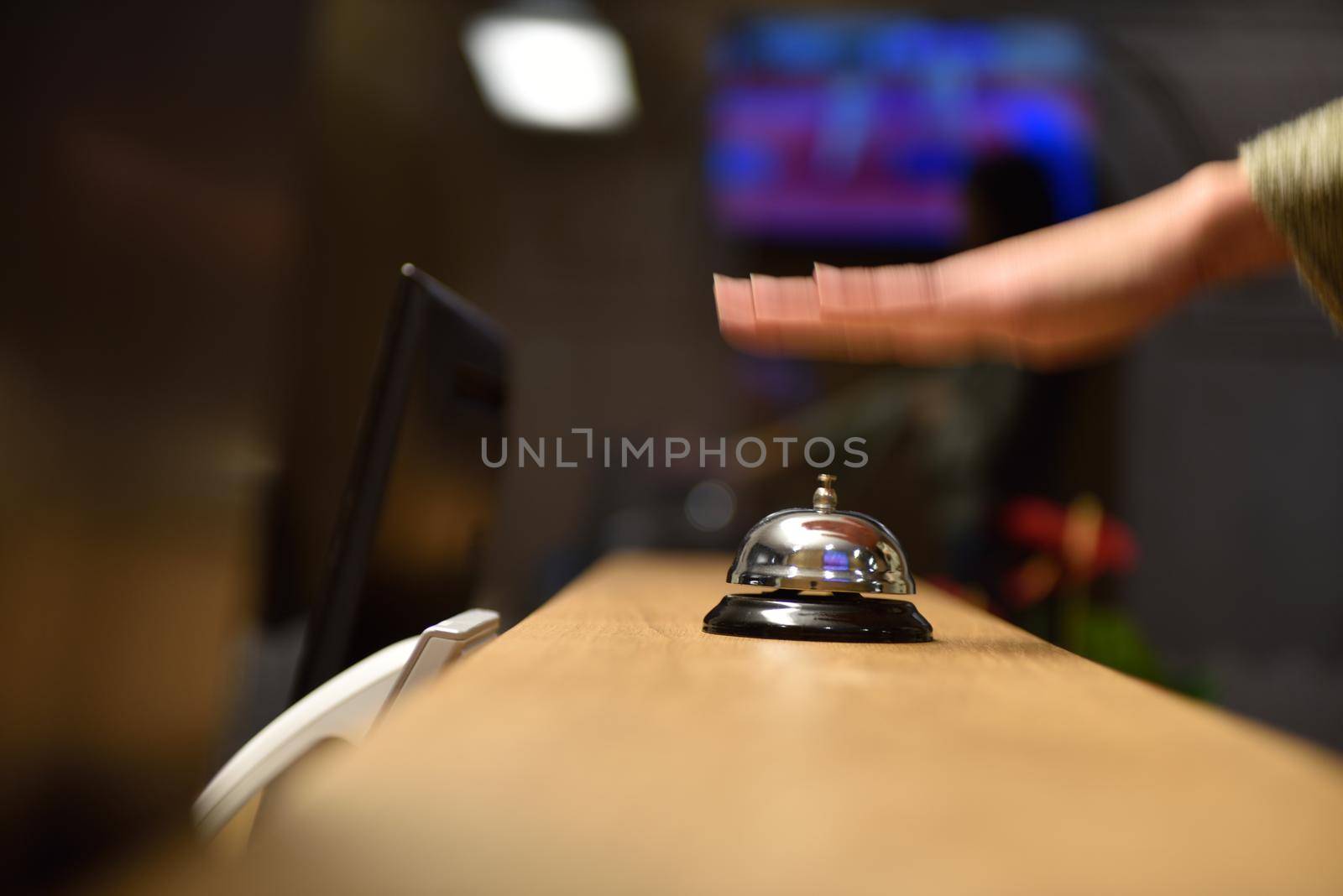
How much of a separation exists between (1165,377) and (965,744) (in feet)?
10.0

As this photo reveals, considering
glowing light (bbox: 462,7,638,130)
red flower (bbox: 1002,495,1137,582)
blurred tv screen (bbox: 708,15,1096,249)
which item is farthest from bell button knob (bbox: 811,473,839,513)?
glowing light (bbox: 462,7,638,130)

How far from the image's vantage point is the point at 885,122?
322 cm

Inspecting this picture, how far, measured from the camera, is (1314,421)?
3.26 meters

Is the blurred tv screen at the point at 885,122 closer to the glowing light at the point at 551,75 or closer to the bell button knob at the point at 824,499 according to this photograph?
the glowing light at the point at 551,75

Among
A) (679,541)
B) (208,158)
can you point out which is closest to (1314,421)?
(679,541)

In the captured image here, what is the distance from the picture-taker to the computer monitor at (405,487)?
98 cm

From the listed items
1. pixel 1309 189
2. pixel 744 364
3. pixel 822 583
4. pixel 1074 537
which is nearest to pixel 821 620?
pixel 822 583

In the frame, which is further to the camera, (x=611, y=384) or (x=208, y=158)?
(x=611, y=384)

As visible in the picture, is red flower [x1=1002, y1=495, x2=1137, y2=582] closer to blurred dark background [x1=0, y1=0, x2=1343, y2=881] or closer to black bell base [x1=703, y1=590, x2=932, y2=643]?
blurred dark background [x1=0, y1=0, x2=1343, y2=881]

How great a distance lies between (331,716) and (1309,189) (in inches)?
27.9

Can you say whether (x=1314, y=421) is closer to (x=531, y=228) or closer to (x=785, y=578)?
(x=531, y=228)

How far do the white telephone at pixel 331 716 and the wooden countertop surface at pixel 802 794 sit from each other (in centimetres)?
19

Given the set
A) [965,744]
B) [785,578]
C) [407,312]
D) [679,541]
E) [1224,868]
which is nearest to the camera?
[1224,868]

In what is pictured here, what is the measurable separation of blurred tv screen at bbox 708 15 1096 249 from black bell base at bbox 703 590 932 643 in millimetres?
2457
